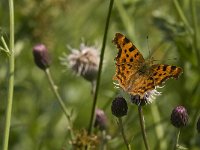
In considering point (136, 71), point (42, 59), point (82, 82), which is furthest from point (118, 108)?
point (82, 82)

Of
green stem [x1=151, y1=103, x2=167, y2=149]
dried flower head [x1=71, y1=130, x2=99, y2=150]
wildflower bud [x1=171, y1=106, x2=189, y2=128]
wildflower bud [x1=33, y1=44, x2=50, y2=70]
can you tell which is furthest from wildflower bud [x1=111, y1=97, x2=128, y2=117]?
green stem [x1=151, y1=103, x2=167, y2=149]

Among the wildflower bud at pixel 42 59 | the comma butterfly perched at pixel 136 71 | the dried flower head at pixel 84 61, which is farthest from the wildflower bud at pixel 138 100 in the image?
the dried flower head at pixel 84 61

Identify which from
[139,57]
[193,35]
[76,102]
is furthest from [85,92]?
[139,57]

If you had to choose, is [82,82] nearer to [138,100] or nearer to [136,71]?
[136,71]

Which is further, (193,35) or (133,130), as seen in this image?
(133,130)

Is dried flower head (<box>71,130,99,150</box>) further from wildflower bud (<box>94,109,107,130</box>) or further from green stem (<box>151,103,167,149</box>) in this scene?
green stem (<box>151,103,167,149</box>)

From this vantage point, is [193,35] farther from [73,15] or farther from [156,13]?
[73,15]

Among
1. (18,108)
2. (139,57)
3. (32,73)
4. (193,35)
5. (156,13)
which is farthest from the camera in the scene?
(32,73)

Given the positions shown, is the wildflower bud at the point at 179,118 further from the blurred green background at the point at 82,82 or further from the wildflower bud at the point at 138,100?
the blurred green background at the point at 82,82
